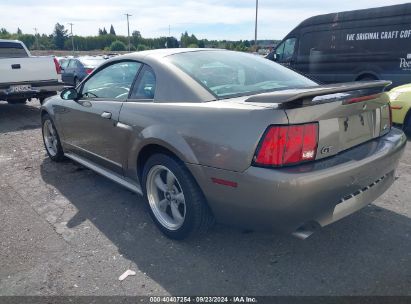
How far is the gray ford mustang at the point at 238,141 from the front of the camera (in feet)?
7.15

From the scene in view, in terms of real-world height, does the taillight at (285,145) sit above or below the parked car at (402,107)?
above

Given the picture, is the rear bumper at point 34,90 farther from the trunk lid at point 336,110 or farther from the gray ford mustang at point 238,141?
the trunk lid at point 336,110

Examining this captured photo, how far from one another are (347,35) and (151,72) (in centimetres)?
762

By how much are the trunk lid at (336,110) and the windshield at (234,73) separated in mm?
484

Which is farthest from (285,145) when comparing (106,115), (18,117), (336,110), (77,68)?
(77,68)

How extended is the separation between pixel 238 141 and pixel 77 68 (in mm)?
15042

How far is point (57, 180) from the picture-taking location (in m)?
4.43

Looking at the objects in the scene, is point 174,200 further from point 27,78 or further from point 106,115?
point 27,78

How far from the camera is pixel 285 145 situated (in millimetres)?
2158

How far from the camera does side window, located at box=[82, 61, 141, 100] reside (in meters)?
3.36

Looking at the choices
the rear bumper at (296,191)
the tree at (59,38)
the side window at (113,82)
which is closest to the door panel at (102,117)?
the side window at (113,82)

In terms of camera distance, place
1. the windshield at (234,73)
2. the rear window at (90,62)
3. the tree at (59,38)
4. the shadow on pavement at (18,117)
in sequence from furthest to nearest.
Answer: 1. the tree at (59,38)
2. the rear window at (90,62)
3. the shadow on pavement at (18,117)
4. the windshield at (234,73)

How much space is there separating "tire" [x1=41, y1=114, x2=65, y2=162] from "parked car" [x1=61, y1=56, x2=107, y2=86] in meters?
10.6

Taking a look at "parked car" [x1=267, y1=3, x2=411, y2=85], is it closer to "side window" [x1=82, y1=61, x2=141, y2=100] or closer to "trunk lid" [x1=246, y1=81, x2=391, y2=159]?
"side window" [x1=82, y1=61, x2=141, y2=100]
